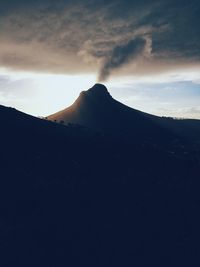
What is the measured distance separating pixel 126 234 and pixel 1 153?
47379 mm

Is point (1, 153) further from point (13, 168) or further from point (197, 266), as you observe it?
point (197, 266)

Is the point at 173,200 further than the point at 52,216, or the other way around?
the point at 173,200

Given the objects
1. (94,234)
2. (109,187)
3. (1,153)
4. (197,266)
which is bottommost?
(197,266)

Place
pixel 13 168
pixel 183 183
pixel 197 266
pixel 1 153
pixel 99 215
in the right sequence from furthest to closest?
1. pixel 183 183
2. pixel 1 153
3. pixel 13 168
4. pixel 99 215
5. pixel 197 266

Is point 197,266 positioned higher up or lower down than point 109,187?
lower down

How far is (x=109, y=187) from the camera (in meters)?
114

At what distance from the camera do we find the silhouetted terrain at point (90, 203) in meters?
85.3

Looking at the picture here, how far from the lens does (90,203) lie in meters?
103

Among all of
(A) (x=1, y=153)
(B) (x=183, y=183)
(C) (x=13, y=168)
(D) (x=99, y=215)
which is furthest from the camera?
(B) (x=183, y=183)

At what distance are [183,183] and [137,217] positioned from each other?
3193cm

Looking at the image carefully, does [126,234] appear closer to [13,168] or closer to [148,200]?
[148,200]

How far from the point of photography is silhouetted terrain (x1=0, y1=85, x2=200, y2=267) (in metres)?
85.3

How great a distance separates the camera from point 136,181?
120375mm

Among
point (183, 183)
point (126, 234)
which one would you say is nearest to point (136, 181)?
point (183, 183)
